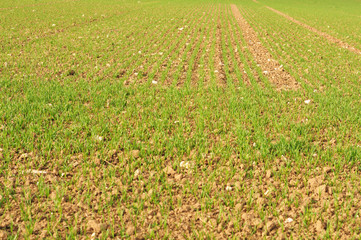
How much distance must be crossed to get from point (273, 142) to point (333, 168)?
106 centimetres

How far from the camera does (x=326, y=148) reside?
15.9ft

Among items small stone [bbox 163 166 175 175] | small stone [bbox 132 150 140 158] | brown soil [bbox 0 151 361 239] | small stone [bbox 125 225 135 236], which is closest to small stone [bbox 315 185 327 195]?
brown soil [bbox 0 151 361 239]

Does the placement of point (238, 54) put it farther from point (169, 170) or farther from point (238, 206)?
point (238, 206)

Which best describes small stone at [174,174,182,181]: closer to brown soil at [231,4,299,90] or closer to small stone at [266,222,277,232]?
small stone at [266,222,277,232]

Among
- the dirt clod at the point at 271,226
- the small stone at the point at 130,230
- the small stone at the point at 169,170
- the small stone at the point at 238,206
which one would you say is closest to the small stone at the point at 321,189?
the dirt clod at the point at 271,226

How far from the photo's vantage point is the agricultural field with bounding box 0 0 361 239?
10.8 ft

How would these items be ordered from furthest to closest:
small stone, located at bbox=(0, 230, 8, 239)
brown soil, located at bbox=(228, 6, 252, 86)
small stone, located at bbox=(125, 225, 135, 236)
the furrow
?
brown soil, located at bbox=(228, 6, 252, 86) < the furrow < small stone, located at bbox=(125, 225, 135, 236) < small stone, located at bbox=(0, 230, 8, 239)

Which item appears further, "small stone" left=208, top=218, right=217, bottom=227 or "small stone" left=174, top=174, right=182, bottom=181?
"small stone" left=174, top=174, right=182, bottom=181

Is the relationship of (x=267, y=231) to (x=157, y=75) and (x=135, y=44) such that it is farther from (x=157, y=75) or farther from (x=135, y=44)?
(x=135, y=44)

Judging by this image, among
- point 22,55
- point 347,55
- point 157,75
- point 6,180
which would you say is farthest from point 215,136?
point 347,55

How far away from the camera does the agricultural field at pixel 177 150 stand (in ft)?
10.8

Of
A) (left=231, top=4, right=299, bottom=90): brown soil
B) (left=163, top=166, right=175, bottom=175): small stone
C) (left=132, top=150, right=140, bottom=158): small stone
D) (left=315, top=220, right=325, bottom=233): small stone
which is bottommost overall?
(left=315, top=220, right=325, bottom=233): small stone

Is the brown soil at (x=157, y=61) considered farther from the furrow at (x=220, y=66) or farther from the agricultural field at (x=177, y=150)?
the furrow at (x=220, y=66)

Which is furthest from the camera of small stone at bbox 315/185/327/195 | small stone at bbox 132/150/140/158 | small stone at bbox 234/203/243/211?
small stone at bbox 132/150/140/158
